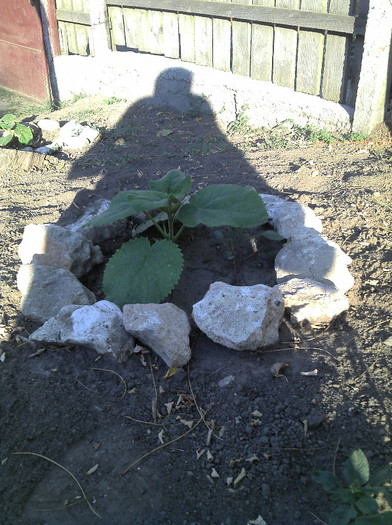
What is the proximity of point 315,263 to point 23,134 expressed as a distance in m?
3.58

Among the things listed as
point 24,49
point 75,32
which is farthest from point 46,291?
point 24,49

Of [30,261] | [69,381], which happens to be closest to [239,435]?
[69,381]

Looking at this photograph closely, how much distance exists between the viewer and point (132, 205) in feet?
8.56

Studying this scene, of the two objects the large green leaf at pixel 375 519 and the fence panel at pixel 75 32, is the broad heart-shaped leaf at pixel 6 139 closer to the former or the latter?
the fence panel at pixel 75 32

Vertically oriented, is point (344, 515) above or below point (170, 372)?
above

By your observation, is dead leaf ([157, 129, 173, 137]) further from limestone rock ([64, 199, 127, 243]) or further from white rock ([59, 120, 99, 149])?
limestone rock ([64, 199, 127, 243])

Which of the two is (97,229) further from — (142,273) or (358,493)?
(358,493)

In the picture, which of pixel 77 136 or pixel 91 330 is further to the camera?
pixel 77 136

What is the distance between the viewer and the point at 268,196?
338 cm

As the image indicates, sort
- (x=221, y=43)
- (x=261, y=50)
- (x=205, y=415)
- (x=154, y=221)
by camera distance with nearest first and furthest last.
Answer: (x=205, y=415) < (x=154, y=221) < (x=261, y=50) < (x=221, y=43)

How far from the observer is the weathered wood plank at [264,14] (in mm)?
4227

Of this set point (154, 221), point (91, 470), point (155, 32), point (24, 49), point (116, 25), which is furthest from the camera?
point (24, 49)

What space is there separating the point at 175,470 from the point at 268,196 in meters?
1.94

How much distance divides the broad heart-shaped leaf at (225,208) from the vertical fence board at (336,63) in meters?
2.21
